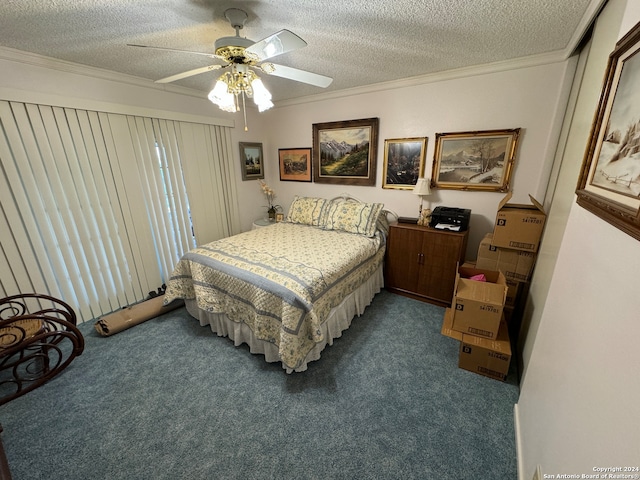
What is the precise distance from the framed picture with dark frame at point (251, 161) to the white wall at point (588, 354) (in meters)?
3.64

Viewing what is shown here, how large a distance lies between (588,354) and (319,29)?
2.23 metres

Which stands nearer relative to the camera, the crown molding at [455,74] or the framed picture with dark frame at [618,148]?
the framed picture with dark frame at [618,148]

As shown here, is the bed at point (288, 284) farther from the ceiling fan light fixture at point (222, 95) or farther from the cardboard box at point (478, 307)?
the ceiling fan light fixture at point (222, 95)

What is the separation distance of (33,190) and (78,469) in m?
2.17

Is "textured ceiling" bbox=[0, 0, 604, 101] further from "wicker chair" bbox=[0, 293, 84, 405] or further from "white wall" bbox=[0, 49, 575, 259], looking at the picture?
"wicker chair" bbox=[0, 293, 84, 405]

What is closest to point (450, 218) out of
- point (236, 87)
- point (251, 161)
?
point (236, 87)

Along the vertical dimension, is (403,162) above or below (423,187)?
above

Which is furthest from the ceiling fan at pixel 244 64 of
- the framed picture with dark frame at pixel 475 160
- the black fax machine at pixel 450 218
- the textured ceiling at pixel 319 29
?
the black fax machine at pixel 450 218

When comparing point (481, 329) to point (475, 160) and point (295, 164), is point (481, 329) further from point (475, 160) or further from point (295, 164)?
point (295, 164)

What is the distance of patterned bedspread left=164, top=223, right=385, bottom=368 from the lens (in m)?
1.78

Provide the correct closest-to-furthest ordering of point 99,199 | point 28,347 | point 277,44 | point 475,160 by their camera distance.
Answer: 1. point 277,44
2. point 28,347
3. point 99,199
4. point 475,160

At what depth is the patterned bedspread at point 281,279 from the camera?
1.78 m

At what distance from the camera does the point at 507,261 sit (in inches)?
86.4

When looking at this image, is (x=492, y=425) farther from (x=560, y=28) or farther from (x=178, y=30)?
(x=178, y=30)
